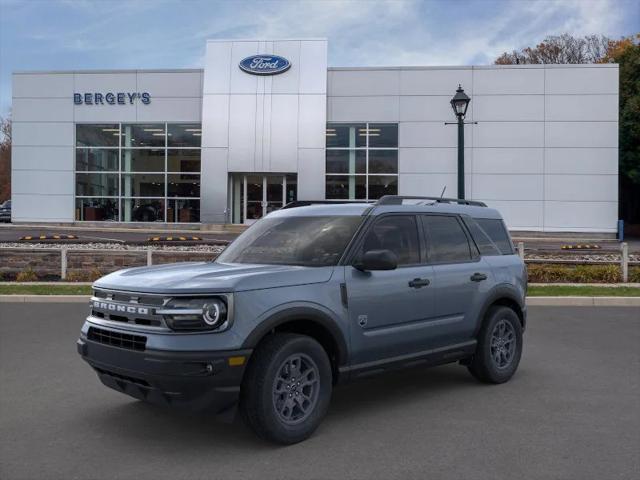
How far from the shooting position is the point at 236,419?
209 inches

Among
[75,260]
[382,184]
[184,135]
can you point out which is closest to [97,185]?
[184,135]

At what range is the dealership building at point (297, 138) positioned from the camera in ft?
101

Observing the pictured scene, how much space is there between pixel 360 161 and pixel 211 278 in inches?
1109

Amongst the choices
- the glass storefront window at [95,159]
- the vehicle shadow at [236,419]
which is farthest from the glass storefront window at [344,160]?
the vehicle shadow at [236,419]

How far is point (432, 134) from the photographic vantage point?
31359mm

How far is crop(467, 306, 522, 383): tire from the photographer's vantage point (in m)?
6.42

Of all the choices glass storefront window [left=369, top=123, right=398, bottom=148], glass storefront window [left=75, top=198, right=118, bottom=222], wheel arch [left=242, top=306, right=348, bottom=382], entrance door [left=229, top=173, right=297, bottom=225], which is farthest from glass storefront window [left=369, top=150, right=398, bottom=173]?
wheel arch [left=242, top=306, right=348, bottom=382]

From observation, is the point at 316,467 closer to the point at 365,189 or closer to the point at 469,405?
the point at 469,405

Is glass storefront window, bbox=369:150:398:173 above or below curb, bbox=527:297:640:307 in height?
above

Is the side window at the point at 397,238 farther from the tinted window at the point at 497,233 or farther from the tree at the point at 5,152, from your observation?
the tree at the point at 5,152

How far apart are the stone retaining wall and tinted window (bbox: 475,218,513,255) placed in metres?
10.3

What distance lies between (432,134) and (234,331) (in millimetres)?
28175

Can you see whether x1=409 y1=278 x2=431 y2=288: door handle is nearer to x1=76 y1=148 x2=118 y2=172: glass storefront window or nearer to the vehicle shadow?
the vehicle shadow

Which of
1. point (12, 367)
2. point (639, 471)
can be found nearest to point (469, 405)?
point (639, 471)
